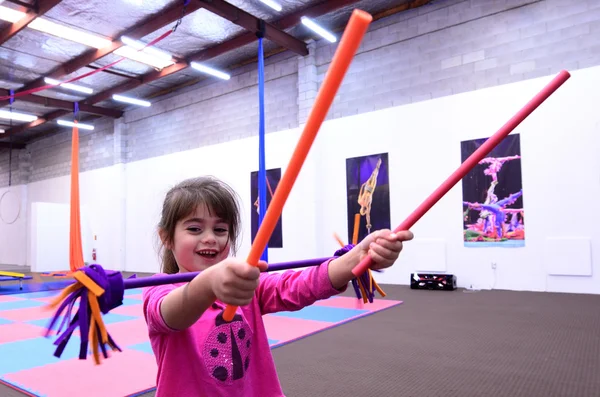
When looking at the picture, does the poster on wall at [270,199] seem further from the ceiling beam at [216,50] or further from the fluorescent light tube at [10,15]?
the fluorescent light tube at [10,15]

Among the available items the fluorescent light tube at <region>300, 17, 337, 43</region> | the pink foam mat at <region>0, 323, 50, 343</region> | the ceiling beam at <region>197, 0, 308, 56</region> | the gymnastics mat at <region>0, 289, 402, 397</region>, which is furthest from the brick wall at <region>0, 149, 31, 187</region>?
the fluorescent light tube at <region>300, 17, 337, 43</region>

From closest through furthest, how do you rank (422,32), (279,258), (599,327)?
(599,327) → (422,32) → (279,258)

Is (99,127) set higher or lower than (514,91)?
higher

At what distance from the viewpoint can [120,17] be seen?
695cm

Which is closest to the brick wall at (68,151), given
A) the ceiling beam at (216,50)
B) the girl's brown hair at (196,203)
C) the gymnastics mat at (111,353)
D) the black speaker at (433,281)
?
the ceiling beam at (216,50)

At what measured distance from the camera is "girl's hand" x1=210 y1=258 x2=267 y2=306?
678 mm

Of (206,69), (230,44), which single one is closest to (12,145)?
(206,69)

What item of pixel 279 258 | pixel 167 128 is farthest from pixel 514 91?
pixel 167 128

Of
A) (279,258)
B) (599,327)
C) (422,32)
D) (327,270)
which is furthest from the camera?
(279,258)

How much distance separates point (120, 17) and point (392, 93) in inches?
174

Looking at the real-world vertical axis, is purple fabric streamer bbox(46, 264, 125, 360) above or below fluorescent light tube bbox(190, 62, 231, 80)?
below

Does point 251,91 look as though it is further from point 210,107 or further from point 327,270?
point 327,270

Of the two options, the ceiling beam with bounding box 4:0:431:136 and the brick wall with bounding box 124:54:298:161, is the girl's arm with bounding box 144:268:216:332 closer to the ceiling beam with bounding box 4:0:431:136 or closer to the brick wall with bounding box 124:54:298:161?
the ceiling beam with bounding box 4:0:431:136

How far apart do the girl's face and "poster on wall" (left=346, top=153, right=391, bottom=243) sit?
591cm
